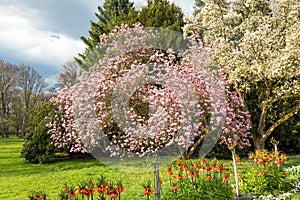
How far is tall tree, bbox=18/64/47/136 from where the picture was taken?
2533 cm

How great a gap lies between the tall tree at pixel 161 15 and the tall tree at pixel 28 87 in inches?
661

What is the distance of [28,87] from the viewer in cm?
2617

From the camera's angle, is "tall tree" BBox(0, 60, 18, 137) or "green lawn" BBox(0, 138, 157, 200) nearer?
"green lawn" BBox(0, 138, 157, 200)

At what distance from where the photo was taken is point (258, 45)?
8047mm

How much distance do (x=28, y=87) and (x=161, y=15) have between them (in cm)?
1848

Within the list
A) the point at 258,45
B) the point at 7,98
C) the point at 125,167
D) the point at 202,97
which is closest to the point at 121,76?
the point at 202,97

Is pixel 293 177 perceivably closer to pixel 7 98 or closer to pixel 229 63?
pixel 229 63

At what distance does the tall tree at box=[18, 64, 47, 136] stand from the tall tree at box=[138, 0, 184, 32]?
16.8 meters

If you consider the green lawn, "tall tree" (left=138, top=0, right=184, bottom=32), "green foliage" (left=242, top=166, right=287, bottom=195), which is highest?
"tall tree" (left=138, top=0, right=184, bottom=32)

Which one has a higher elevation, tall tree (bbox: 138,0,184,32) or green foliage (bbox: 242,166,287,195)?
tall tree (bbox: 138,0,184,32)

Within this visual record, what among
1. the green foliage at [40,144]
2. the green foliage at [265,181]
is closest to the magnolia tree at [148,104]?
the green foliage at [265,181]

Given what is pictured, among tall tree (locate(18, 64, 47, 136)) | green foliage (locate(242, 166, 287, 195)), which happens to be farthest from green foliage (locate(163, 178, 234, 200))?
Result: tall tree (locate(18, 64, 47, 136))

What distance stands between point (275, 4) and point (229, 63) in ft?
8.36

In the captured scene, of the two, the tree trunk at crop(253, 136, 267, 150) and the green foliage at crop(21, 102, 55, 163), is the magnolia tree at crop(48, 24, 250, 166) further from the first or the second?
the green foliage at crop(21, 102, 55, 163)
